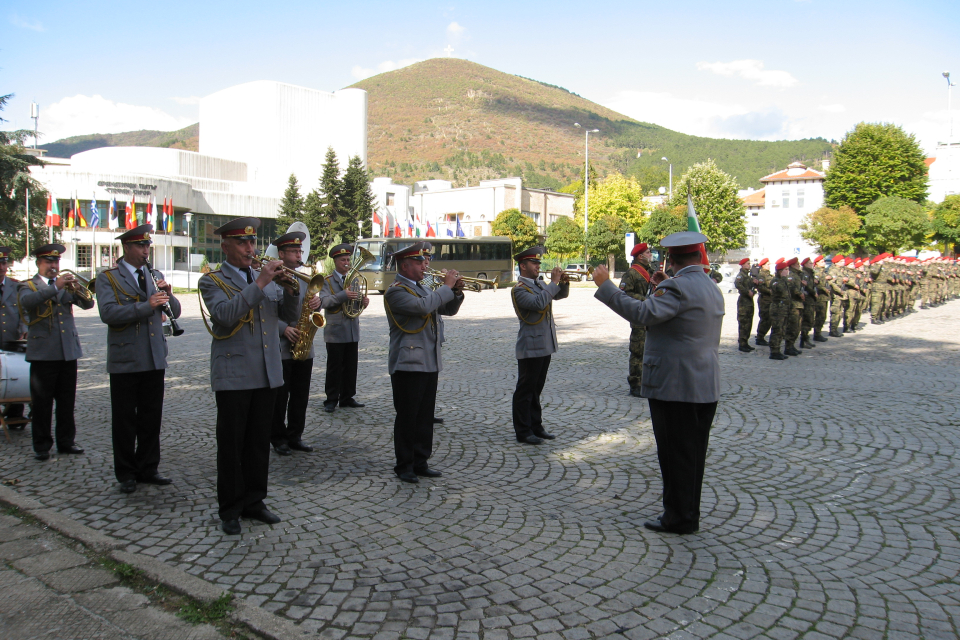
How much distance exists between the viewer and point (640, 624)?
3.49 m

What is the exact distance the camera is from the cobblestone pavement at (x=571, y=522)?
11.9 feet

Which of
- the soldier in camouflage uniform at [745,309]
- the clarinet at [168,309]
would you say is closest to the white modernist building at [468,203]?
the soldier in camouflage uniform at [745,309]

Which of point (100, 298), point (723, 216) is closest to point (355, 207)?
point (723, 216)

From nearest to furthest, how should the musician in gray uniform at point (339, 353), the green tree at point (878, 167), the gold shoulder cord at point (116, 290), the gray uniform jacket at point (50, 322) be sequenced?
the gold shoulder cord at point (116, 290), the gray uniform jacket at point (50, 322), the musician in gray uniform at point (339, 353), the green tree at point (878, 167)

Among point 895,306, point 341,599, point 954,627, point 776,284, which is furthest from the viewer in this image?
point 895,306

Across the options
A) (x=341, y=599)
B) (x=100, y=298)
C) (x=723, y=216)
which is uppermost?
(x=723, y=216)

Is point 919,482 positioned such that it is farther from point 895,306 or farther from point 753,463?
point 895,306

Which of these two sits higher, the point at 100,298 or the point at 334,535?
the point at 100,298

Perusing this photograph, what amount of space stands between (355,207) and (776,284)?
2501 inches

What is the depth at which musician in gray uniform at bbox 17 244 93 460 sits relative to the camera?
6332mm

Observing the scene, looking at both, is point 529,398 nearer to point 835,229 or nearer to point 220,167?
point 835,229

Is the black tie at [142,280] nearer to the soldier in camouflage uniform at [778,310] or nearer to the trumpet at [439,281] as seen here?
the trumpet at [439,281]

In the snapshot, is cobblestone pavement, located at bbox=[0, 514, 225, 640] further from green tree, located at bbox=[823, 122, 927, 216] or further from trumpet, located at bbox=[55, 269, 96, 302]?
green tree, located at bbox=[823, 122, 927, 216]

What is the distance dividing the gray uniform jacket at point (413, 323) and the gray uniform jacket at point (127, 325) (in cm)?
186
